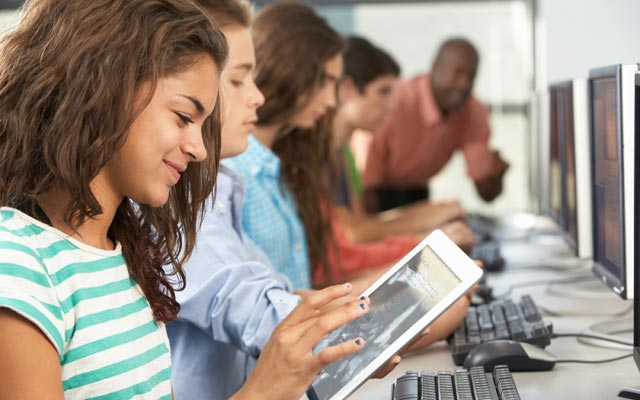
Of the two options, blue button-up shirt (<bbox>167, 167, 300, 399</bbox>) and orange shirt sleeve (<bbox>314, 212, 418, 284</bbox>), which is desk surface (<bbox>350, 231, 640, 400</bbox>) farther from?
orange shirt sleeve (<bbox>314, 212, 418, 284</bbox>)

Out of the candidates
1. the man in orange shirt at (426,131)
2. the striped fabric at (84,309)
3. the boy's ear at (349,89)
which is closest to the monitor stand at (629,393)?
the striped fabric at (84,309)

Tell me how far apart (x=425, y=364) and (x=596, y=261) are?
43 cm

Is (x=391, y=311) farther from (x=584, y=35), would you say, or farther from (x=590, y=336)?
(x=584, y=35)

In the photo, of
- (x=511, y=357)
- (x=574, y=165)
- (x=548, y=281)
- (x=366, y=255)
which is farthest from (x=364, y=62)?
(x=511, y=357)

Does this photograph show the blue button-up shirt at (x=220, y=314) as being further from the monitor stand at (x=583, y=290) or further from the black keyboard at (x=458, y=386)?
the monitor stand at (x=583, y=290)

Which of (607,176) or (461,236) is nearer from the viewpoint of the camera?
(607,176)

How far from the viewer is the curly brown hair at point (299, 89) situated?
2176mm

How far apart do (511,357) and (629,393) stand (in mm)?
206

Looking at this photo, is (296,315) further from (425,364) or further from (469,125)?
(469,125)

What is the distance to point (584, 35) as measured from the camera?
321 cm

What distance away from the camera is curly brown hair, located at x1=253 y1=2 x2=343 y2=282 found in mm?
2176

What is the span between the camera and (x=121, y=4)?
1.10 m

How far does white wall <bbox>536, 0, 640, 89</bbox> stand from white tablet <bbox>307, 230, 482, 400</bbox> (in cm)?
136

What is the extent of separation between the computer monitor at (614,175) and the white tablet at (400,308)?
28 cm
